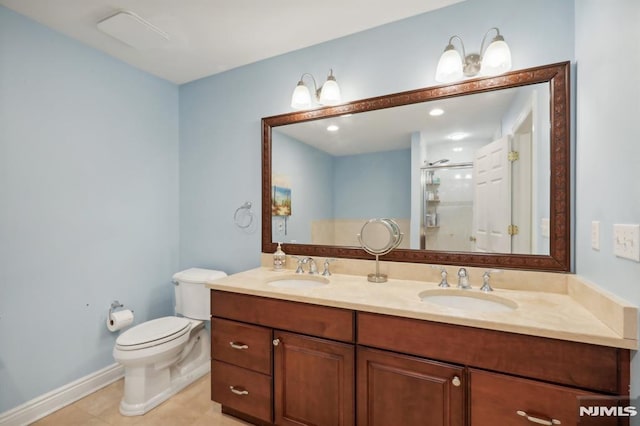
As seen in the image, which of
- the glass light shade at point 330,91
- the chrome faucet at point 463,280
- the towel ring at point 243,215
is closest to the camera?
the chrome faucet at point 463,280

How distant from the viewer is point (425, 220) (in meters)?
1.71

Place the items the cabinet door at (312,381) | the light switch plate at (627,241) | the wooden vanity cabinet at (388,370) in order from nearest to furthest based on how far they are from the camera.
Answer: the light switch plate at (627,241), the wooden vanity cabinet at (388,370), the cabinet door at (312,381)

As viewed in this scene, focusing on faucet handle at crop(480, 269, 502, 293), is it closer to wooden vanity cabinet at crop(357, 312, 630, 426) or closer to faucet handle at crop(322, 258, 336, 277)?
wooden vanity cabinet at crop(357, 312, 630, 426)

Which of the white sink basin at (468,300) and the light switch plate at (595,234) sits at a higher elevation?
the light switch plate at (595,234)

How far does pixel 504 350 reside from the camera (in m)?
1.08

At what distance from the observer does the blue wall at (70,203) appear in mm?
1703

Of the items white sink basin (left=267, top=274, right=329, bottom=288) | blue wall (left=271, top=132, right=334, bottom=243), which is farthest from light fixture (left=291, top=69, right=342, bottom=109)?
white sink basin (left=267, top=274, right=329, bottom=288)

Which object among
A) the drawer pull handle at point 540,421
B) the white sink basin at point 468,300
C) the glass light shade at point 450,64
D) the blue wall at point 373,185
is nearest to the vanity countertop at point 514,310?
the white sink basin at point 468,300

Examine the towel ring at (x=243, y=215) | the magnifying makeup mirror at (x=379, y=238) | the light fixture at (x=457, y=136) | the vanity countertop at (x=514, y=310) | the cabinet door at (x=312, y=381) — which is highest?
the light fixture at (x=457, y=136)

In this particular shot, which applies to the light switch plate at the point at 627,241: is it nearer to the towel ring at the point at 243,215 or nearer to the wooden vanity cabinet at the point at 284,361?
the wooden vanity cabinet at the point at 284,361

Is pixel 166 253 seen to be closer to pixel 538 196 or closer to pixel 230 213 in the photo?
pixel 230 213

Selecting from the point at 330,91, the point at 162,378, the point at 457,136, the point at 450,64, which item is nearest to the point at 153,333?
the point at 162,378

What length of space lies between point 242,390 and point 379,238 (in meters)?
1.17

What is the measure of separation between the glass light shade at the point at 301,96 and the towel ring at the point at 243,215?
2.77ft
